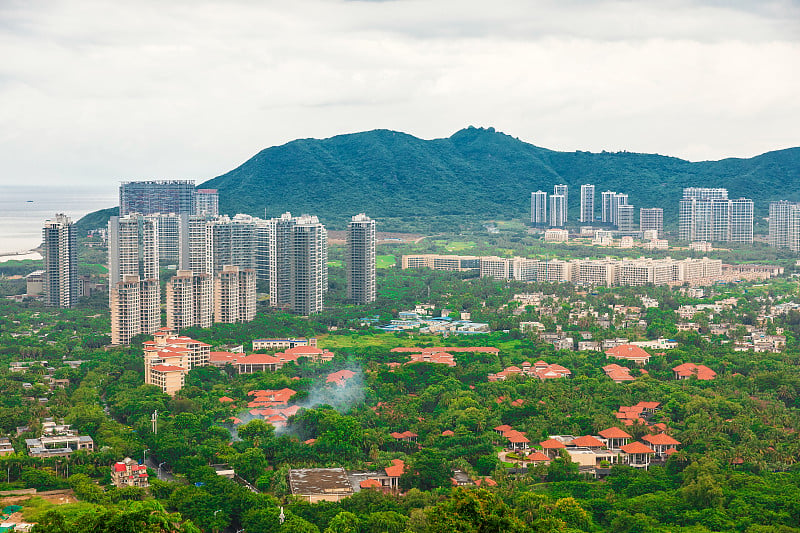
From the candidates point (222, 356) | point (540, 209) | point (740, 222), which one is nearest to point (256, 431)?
point (222, 356)

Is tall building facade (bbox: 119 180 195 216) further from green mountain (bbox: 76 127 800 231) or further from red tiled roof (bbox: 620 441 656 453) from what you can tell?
red tiled roof (bbox: 620 441 656 453)

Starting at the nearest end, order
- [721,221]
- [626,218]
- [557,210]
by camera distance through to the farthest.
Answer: [721,221] → [626,218] → [557,210]

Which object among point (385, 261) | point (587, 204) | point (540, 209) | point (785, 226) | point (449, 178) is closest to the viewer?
point (385, 261)

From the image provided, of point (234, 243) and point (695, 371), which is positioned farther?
point (234, 243)

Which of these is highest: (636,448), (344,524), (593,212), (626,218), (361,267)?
(593,212)

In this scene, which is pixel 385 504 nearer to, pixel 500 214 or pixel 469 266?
pixel 469 266

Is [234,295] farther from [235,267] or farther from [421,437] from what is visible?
[421,437]

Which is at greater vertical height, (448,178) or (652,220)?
(448,178)

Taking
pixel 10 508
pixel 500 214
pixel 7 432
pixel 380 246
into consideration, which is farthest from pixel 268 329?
pixel 500 214
